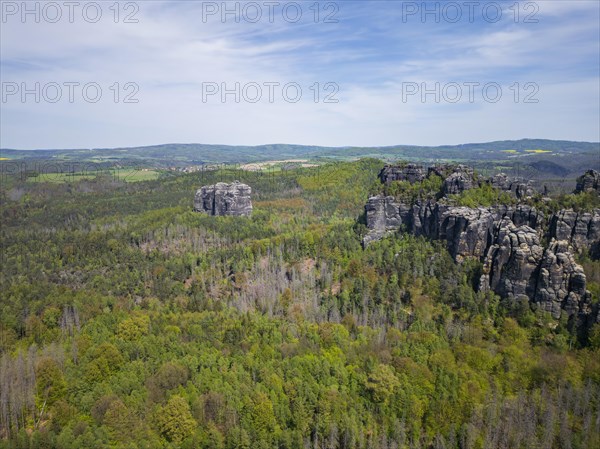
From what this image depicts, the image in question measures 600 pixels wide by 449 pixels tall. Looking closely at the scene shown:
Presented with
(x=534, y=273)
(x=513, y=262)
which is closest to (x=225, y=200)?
(x=513, y=262)

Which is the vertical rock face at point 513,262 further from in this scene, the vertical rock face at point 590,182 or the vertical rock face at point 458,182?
the vertical rock face at point 590,182

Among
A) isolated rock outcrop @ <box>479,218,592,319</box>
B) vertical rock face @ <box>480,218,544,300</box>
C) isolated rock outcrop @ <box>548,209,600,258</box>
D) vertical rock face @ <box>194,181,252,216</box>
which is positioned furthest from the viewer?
vertical rock face @ <box>194,181,252,216</box>

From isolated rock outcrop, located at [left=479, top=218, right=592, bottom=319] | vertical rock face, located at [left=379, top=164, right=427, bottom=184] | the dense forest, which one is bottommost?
the dense forest

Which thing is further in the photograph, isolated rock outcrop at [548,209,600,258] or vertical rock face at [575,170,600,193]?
vertical rock face at [575,170,600,193]

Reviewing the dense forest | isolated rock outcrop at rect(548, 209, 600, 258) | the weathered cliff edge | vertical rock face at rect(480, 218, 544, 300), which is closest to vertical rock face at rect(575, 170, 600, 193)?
the weathered cliff edge

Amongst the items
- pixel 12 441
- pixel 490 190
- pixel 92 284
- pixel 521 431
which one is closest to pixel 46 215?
pixel 92 284

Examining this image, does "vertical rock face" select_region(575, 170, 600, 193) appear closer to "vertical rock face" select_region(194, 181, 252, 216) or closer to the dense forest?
the dense forest

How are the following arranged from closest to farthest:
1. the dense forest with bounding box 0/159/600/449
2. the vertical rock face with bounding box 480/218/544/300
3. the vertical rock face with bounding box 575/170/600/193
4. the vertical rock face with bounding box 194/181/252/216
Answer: the dense forest with bounding box 0/159/600/449 → the vertical rock face with bounding box 480/218/544/300 → the vertical rock face with bounding box 575/170/600/193 → the vertical rock face with bounding box 194/181/252/216

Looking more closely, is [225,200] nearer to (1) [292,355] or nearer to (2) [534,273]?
(1) [292,355]
